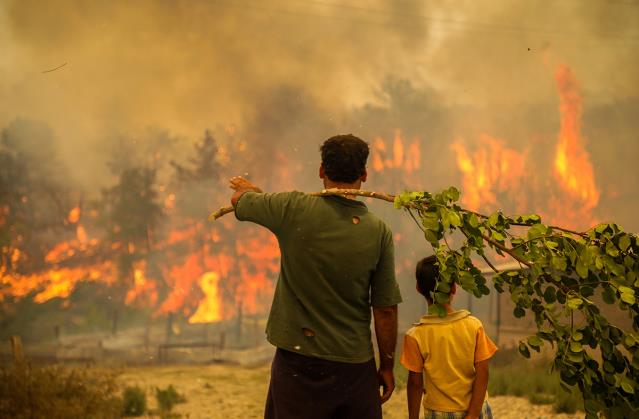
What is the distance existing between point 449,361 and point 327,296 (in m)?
0.81

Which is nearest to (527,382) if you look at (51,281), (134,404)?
(134,404)

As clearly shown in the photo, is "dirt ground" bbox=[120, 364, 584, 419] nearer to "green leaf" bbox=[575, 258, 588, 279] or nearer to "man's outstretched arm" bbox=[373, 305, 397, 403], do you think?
"green leaf" bbox=[575, 258, 588, 279]

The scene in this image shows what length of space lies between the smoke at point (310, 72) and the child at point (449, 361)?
Answer: 15.5 meters

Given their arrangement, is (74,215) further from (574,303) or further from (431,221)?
(574,303)

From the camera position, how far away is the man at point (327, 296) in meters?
2.42

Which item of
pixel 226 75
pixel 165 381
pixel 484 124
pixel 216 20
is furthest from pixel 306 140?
pixel 165 381

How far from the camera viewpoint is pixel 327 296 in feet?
7.97

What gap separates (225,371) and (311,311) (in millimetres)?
12956

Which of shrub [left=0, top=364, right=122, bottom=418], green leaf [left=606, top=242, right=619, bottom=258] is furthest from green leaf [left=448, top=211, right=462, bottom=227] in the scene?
shrub [left=0, top=364, right=122, bottom=418]

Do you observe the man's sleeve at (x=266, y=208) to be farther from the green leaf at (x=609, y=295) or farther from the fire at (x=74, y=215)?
the fire at (x=74, y=215)

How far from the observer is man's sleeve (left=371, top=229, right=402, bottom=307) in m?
2.56

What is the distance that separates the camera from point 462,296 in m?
26.8

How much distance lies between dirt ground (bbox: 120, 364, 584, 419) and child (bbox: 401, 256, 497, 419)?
6.55 metres

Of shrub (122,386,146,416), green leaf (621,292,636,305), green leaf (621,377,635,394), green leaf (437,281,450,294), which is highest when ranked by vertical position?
green leaf (437,281,450,294)
